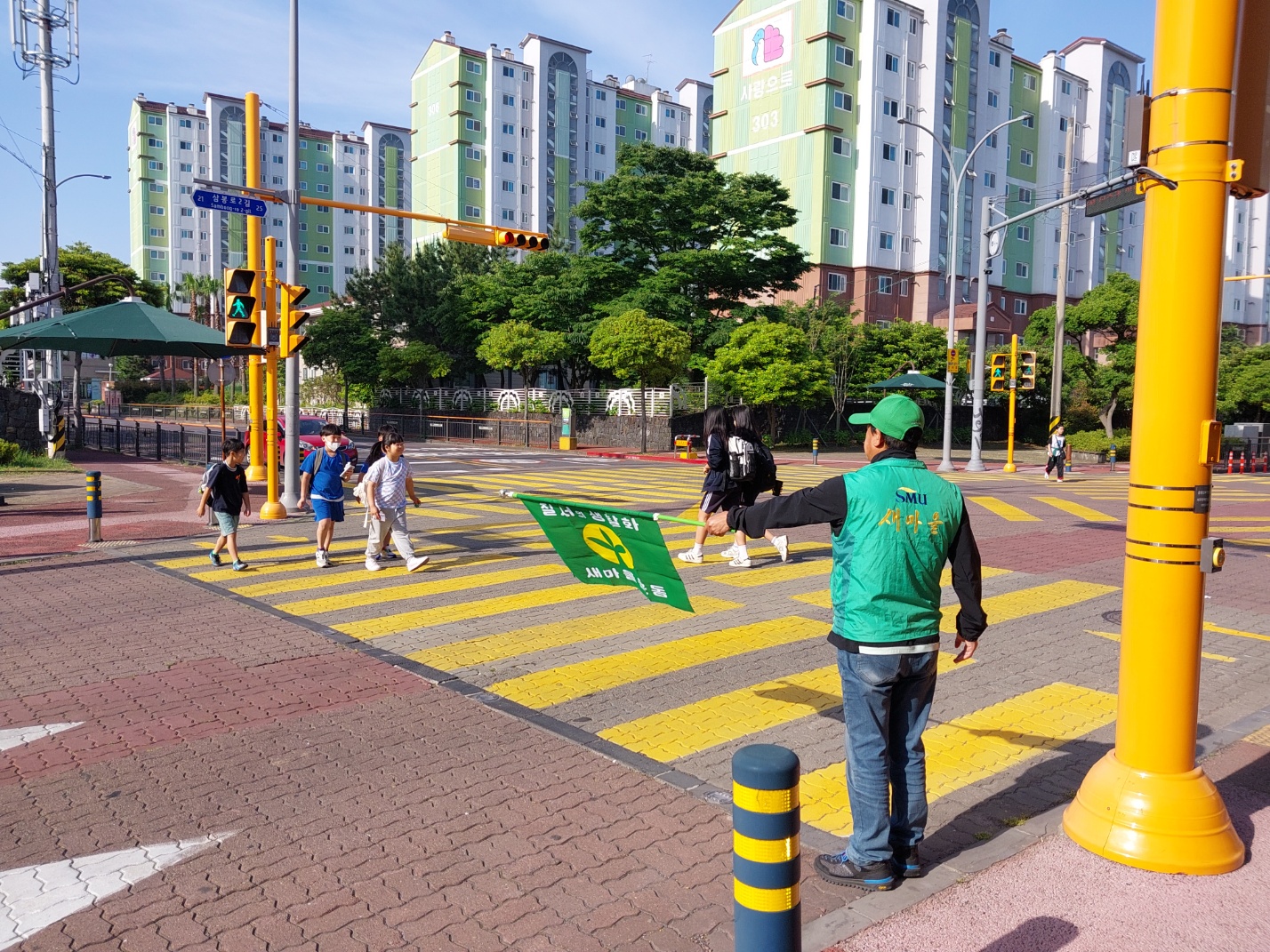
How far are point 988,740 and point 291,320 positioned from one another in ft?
43.2

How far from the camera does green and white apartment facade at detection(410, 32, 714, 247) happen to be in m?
82.9

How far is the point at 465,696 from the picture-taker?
6.73 meters

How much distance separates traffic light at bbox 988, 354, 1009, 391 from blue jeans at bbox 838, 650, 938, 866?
29.0 meters

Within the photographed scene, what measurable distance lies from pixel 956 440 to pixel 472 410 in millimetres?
25551

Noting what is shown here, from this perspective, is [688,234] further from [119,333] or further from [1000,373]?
[119,333]

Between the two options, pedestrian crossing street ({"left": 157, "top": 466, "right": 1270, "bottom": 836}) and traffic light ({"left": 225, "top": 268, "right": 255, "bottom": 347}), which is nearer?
pedestrian crossing street ({"left": 157, "top": 466, "right": 1270, "bottom": 836})

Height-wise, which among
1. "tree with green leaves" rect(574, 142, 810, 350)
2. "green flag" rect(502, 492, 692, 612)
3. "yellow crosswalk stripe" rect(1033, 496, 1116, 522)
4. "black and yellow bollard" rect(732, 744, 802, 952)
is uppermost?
"tree with green leaves" rect(574, 142, 810, 350)

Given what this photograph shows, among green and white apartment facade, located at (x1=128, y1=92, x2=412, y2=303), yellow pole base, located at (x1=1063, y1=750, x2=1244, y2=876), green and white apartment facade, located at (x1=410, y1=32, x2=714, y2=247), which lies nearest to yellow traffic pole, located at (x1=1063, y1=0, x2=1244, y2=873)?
yellow pole base, located at (x1=1063, y1=750, x2=1244, y2=876)

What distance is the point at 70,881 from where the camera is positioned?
163 inches

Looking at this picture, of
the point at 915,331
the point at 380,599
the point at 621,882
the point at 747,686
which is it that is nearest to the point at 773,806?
the point at 621,882

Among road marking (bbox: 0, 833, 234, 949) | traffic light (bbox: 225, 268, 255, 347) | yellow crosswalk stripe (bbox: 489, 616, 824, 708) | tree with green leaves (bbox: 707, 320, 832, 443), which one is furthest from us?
tree with green leaves (bbox: 707, 320, 832, 443)

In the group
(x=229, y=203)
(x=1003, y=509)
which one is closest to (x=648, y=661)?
(x=229, y=203)

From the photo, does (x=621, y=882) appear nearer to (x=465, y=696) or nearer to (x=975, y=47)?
(x=465, y=696)

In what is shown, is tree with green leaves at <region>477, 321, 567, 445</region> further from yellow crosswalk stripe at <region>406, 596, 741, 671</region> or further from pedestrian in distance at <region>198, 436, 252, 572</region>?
yellow crosswalk stripe at <region>406, 596, 741, 671</region>
